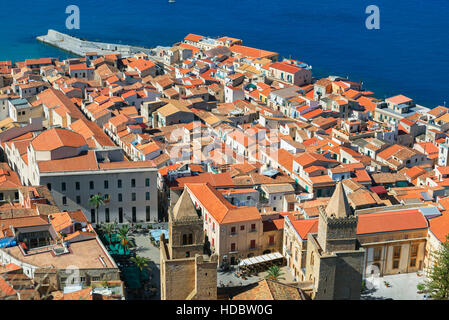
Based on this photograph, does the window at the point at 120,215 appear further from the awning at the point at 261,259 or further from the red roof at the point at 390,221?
the red roof at the point at 390,221

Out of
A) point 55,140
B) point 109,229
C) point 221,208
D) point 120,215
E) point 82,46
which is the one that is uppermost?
point 82,46

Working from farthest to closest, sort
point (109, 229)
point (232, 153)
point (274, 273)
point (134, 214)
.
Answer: point (232, 153) < point (134, 214) < point (109, 229) < point (274, 273)

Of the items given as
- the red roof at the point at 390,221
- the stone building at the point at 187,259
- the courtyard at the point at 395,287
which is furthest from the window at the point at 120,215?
the courtyard at the point at 395,287

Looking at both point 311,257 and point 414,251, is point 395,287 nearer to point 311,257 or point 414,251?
point 414,251

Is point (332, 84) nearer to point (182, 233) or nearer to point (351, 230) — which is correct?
point (351, 230)

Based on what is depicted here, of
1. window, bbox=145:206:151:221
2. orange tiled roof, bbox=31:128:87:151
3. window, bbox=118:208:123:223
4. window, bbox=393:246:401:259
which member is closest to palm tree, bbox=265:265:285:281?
window, bbox=393:246:401:259

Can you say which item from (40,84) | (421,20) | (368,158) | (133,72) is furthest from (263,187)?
(421,20)

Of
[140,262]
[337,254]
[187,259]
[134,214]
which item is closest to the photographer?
[187,259]

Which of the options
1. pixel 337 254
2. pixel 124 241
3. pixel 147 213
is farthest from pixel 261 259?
pixel 147 213
